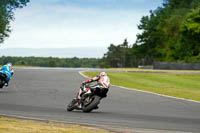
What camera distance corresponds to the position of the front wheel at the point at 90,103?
1321 centimetres

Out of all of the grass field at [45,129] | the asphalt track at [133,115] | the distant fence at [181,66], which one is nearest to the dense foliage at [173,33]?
the distant fence at [181,66]

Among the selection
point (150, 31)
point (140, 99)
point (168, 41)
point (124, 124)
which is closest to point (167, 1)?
point (150, 31)

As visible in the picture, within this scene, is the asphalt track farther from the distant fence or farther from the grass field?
the distant fence

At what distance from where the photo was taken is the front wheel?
1321 cm

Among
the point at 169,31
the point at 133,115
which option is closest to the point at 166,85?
the point at 133,115

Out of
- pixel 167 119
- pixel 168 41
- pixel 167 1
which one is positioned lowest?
pixel 167 119

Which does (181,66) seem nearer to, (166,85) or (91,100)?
(166,85)

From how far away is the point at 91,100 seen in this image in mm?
13430

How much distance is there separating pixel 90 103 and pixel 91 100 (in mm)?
95

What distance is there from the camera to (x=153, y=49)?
10756 centimetres

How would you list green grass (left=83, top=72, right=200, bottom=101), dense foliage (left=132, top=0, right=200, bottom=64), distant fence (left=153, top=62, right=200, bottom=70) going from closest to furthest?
green grass (left=83, top=72, right=200, bottom=101)
distant fence (left=153, top=62, right=200, bottom=70)
dense foliage (left=132, top=0, right=200, bottom=64)

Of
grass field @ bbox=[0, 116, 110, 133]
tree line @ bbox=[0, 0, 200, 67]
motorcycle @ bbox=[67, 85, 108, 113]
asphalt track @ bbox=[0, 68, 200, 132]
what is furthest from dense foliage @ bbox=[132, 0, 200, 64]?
grass field @ bbox=[0, 116, 110, 133]

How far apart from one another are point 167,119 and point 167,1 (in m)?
113

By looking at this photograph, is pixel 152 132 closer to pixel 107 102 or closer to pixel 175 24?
pixel 107 102
